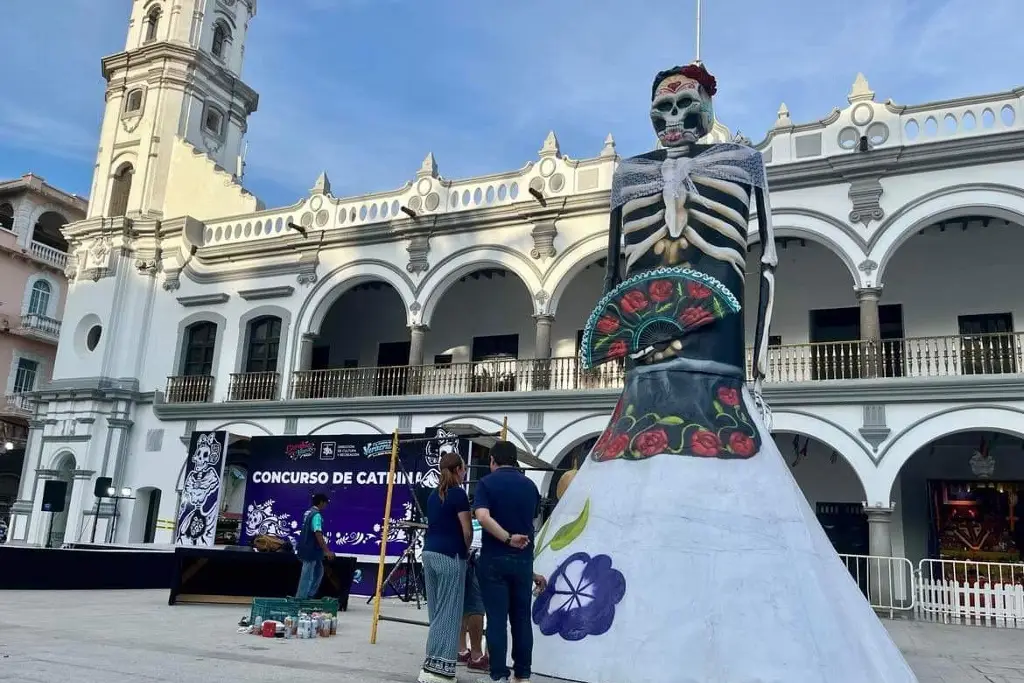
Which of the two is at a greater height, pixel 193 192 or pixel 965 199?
pixel 193 192

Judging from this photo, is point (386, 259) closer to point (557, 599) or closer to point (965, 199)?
point (965, 199)

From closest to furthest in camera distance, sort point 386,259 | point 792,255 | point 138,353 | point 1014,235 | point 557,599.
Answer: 1. point 557,599
2. point 1014,235
3. point 792,255
4. point 386,259
5. point 138,353

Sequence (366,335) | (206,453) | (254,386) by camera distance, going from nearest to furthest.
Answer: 1. (206,453)
2. (254,386)
3. (366,335)

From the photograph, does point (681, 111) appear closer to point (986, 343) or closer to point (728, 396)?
point (728, 396)

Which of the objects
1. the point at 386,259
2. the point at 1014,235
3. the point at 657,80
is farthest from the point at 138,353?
the point at 1014,235

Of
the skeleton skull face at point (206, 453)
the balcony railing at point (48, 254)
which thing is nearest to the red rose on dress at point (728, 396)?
the skeleton skull face at point (206, 453)

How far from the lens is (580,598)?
16.7 feet

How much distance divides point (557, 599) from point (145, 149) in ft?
62.8

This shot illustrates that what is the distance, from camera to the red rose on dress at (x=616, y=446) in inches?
226

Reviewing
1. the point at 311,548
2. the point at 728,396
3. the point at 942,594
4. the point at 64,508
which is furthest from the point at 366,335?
the point at 728,396

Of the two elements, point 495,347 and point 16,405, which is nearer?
point 495,347

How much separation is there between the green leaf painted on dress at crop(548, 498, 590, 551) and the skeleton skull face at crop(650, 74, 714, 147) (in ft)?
9.19

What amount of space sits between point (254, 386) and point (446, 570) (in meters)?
14.6

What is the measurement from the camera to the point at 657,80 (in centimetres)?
670
